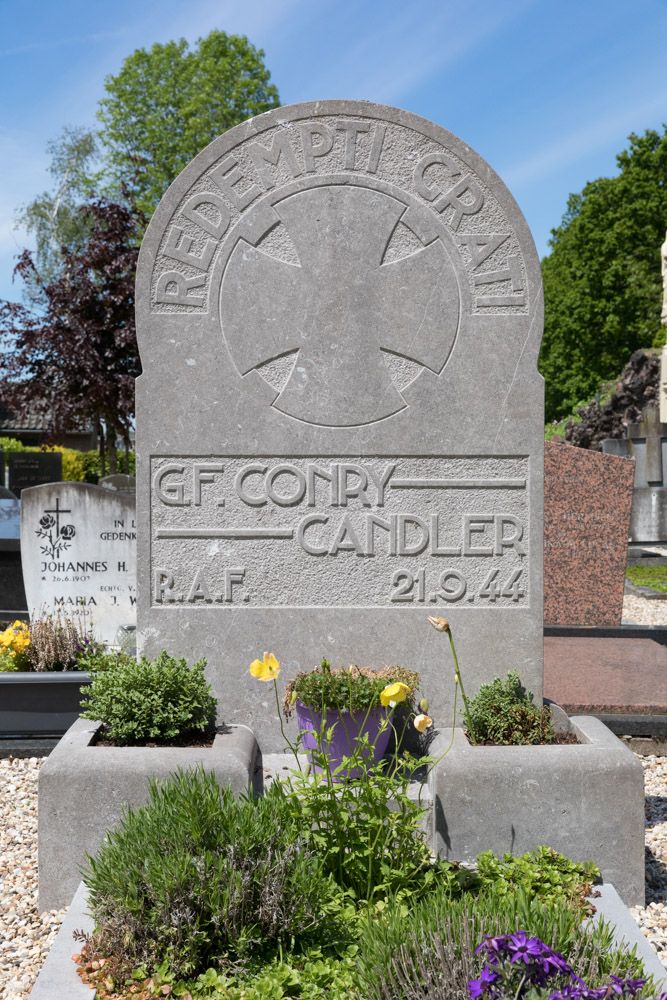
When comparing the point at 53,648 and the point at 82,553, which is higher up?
the point at 82,553

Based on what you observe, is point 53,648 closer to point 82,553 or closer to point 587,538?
point 82,553

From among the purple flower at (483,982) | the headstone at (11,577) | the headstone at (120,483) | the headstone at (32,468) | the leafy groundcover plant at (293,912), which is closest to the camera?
the purple flower at (483,982)

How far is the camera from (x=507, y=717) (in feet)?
11.8

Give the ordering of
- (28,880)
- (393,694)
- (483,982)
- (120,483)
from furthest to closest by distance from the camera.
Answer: (120,483), (28,880), (393,694), (483,982)

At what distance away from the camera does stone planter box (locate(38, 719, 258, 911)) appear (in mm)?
3172

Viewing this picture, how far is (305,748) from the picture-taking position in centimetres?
381

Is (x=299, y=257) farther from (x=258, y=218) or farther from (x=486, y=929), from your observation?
(x=486, y=929)

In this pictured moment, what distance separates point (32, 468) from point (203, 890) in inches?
752

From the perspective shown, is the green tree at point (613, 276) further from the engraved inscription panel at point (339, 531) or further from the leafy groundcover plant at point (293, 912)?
the leafy groundcover plant at point (293, 912)

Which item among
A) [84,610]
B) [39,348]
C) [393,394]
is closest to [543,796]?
[393,394]

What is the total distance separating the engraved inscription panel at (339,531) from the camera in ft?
12.9

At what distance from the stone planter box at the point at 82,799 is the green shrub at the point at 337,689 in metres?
0.50

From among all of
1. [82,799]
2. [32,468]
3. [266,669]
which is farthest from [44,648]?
[32,468]

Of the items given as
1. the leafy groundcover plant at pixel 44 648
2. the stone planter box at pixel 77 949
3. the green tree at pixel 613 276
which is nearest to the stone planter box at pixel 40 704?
the leafy groundcover plant at pixel 44 648
